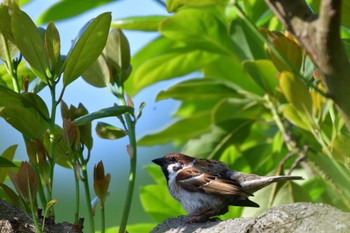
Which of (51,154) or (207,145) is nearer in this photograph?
(51,154)

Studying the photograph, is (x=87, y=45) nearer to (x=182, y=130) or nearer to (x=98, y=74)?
(x=98, y=74)

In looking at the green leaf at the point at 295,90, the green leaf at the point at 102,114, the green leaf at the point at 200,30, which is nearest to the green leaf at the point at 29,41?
the green leaf at the point at 102,114

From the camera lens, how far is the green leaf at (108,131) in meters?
A: 1.65

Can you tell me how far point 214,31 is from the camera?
2.31 metres

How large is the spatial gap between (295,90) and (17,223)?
2.13 ft

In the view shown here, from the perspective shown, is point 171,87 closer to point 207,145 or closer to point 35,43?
Answer: point 207,145

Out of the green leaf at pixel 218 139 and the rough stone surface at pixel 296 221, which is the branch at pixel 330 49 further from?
the green leaf at pixel 218 139

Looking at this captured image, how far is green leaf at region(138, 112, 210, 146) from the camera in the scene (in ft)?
7.94

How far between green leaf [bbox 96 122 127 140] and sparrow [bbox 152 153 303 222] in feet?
0.85

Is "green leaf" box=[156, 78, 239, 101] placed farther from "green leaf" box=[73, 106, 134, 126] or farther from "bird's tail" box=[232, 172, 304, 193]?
"green leaf" box=[73, 106, 134, 126]

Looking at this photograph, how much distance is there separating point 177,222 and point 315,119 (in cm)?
39

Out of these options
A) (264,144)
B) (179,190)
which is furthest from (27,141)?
(264,144)

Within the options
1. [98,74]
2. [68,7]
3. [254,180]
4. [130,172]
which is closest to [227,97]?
[254,180]

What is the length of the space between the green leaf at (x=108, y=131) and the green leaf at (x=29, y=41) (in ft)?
0.75
